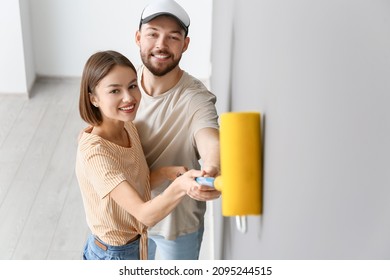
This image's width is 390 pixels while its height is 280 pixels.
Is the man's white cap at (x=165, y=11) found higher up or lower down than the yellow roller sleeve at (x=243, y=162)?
higher up

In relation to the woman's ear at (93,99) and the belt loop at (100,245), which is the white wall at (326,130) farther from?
the belt loop at (100,245)

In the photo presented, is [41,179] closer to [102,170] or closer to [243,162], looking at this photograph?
[102,170]

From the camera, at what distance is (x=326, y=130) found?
0.68 m

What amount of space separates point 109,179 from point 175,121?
296 millimetres

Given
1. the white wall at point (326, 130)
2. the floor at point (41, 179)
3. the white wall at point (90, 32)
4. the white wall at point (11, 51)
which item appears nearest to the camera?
the white wall at point (326, 130)

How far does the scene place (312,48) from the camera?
76 centimetres

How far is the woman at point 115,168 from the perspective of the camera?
5.32 ft

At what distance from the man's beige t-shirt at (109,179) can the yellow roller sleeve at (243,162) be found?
0.51 m

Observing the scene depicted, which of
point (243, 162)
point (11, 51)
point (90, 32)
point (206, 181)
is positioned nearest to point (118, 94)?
point (206, 181)

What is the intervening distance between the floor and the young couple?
1312 mm

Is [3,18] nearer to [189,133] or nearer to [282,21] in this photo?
[189,133]

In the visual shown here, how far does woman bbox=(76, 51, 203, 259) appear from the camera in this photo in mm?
1620

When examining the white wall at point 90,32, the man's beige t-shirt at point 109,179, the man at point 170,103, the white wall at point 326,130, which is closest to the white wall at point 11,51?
the white wall at point 90,32
